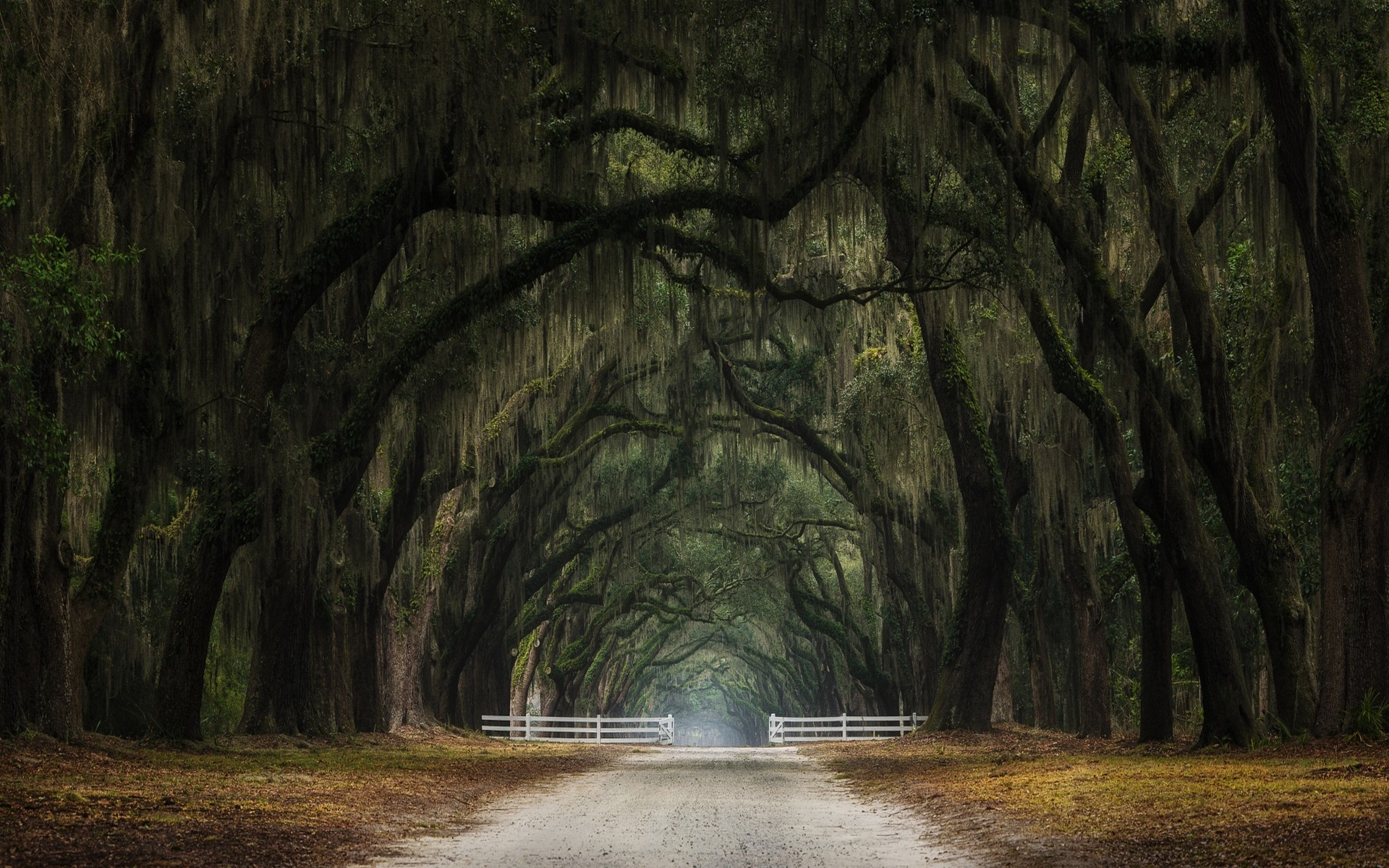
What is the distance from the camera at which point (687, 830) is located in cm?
884

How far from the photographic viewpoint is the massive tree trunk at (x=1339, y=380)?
11672mm

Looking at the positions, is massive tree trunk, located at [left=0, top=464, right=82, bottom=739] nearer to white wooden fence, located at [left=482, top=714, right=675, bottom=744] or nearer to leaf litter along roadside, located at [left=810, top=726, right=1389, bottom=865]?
leaf litter along roadside, located at [left=810, top=726, right=1389, bottom=865]

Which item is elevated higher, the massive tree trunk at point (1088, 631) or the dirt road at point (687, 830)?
the massive tree trunk at point (1088, 631)

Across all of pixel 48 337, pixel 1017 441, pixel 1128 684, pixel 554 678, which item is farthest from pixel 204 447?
pixel 554 678

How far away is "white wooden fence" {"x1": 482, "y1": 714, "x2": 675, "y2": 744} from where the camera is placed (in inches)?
1336

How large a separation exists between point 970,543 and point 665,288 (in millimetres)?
6176

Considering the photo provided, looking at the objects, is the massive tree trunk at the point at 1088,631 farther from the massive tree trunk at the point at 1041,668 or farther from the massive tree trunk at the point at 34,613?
the massive tree trunk at the point at 34,613

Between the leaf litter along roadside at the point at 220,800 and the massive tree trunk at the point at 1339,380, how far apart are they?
713 centimetres

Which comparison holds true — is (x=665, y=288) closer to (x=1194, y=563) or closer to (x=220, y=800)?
(x=1194, y=563)

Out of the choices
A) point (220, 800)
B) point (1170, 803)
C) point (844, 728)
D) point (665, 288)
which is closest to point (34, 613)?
point (220, 800)

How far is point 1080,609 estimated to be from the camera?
19.5 meters

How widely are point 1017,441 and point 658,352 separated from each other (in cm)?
587

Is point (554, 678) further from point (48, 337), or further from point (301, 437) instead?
point (48, 337)

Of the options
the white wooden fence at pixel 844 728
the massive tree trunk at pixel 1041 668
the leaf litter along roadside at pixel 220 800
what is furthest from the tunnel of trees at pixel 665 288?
the white wooden fence at pixel 844 728
